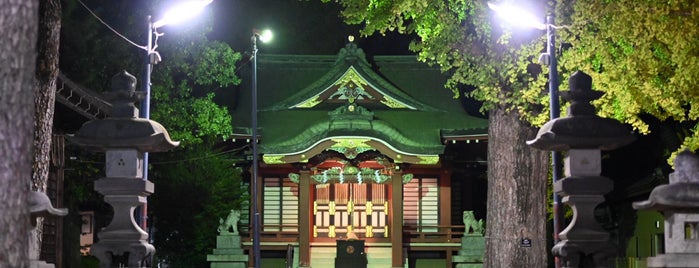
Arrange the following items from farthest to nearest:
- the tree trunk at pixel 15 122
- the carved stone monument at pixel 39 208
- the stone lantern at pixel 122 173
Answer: the stone lantern at pixel 122 173 < the carved stone monument at pixel 39 208 < the tree trunk at pixel 15 122

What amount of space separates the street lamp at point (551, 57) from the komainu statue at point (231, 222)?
15807 millimetres

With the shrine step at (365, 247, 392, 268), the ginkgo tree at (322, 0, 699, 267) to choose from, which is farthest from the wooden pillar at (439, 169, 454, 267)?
the ginkgo tree at (322, 0, 699, 267)

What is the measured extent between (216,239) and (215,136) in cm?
400

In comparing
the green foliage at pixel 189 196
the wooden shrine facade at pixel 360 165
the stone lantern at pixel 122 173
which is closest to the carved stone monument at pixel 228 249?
the green foliage at pixel 189 196

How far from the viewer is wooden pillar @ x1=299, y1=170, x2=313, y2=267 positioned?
3462cm

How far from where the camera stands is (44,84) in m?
16.8

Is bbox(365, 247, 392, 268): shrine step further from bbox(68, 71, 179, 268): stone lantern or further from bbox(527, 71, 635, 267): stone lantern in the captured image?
bbox(527, 71, 635, 267): stone lantern

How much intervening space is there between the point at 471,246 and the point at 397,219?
255 cm

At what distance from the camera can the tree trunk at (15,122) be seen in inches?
396

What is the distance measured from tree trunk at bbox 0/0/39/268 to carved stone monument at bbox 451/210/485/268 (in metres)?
24.9

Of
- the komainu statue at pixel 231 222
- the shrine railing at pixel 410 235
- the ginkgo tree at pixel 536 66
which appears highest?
the ginkgo tree at pixel 536 66

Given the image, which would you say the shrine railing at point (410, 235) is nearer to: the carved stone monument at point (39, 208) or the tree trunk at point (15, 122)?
the carved stone monument at point (39, 208)

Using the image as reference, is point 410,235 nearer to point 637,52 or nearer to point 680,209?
point 637,52

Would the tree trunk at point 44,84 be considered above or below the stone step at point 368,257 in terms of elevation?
above
